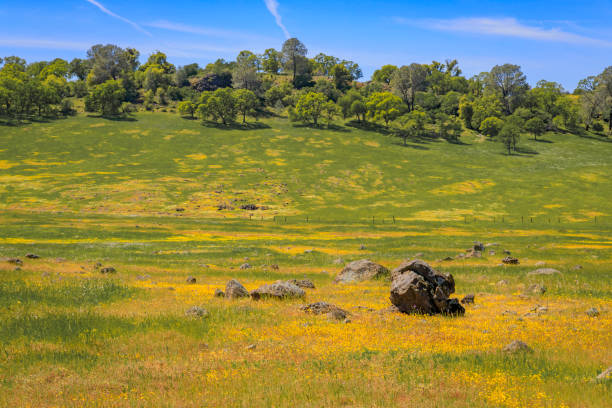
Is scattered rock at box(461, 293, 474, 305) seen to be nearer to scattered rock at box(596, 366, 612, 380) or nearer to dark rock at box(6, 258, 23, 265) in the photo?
scattered rock at box(596, 366, 612, 380)

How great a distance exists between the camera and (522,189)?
114812 millimetres

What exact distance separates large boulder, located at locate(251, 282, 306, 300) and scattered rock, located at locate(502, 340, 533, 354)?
37.1ft

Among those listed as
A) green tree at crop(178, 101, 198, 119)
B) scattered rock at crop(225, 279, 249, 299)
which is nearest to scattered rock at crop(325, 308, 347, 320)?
scattered rock at crop(225, 279, 249, 299)

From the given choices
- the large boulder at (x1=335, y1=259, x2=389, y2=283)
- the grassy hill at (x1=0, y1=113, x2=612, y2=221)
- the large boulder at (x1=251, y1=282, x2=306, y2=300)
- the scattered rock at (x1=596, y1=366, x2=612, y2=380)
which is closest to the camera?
the scattered rock at (x1=596, y1=366, x2=612, y2=380)

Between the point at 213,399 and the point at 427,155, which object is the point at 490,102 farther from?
the point at 213,399

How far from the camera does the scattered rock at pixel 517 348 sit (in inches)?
511

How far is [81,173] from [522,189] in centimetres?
13503

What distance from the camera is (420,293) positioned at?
1844 cm

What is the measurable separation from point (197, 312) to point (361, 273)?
1404 cm

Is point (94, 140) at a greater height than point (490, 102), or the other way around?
point (490, 102)

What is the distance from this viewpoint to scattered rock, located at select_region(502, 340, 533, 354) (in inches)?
511

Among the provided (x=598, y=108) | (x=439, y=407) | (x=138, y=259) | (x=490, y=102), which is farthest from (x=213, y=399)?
(x=598, y=108)

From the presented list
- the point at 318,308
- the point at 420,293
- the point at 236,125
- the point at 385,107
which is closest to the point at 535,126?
the point at 385,107

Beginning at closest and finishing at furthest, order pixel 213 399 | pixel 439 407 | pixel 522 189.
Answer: pixel 439 407 < pixel 213 399 < pixel 522 189
